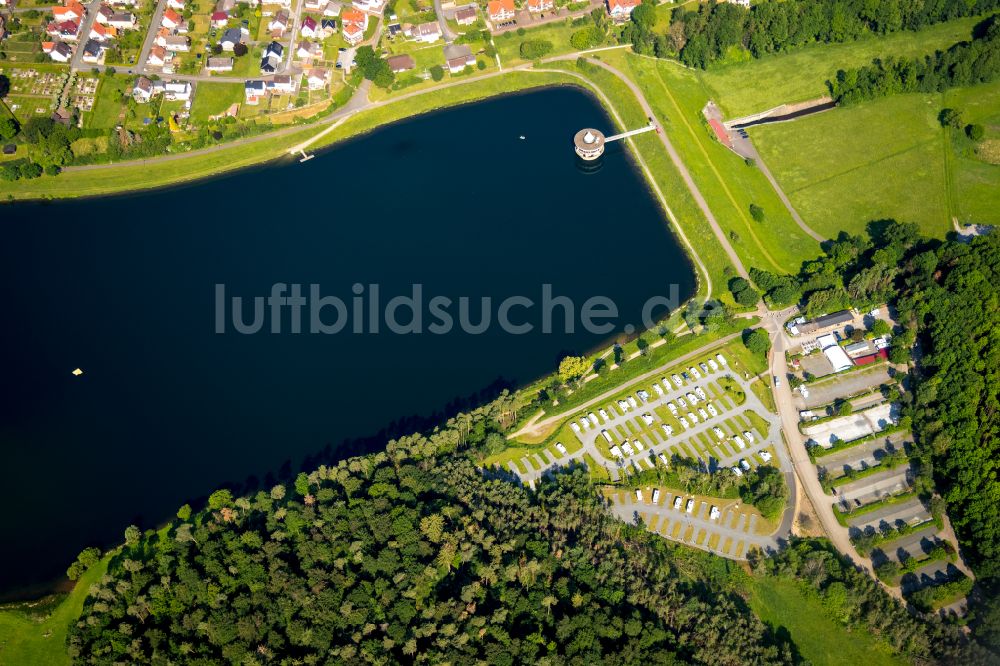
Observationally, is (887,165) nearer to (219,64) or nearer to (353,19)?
(353,19)

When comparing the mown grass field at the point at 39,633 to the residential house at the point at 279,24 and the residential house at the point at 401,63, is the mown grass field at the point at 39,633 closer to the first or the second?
the residential house at the point at 401,63

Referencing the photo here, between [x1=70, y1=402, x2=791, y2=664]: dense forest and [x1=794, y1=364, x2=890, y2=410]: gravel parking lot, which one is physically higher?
[x1=794, y1=364, x2=890, y2=410]: gravel parking lot

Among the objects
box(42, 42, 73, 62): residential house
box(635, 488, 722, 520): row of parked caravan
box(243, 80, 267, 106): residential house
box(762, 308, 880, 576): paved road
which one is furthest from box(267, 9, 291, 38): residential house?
box(635, 488, 722, 520): row of parked caravan

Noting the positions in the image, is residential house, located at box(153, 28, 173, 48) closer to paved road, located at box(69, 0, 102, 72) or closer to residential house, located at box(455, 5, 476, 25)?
paved road, located at box(69, 0, 102, 72)

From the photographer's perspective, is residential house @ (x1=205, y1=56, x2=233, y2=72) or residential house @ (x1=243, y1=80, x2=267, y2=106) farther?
residential house @ (x1=205, y1=56, x2=233, y2=72)

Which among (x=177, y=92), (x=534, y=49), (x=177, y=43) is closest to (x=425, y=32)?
(x=534, y=49)

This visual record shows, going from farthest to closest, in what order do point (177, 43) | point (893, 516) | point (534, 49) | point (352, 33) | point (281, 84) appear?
point (352, 33) < point (534, 49) < point (177, 43) < point (281, 84) < point (893, 516)

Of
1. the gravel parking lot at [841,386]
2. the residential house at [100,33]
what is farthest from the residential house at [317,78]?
the gravel parking lot at [841,386]
